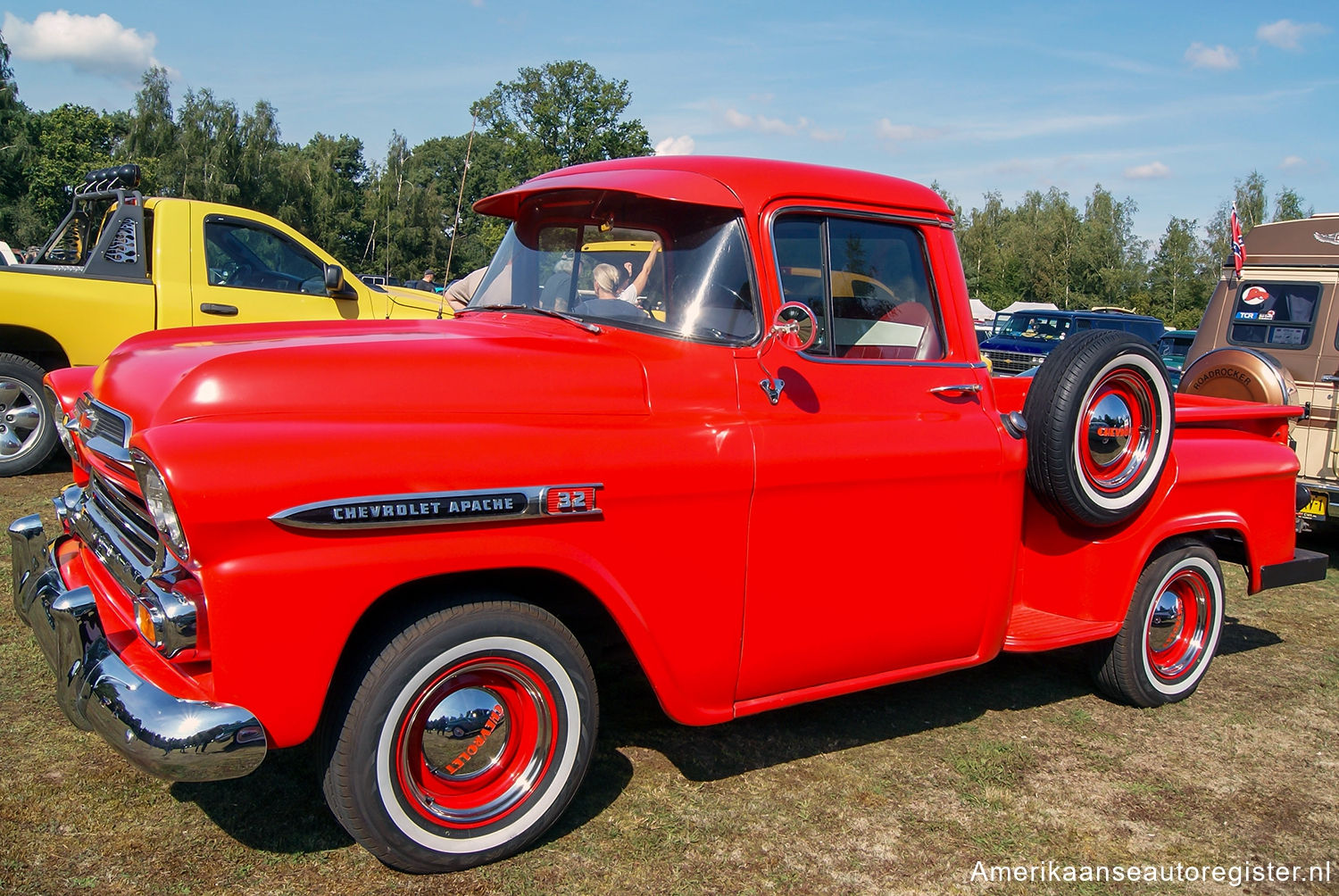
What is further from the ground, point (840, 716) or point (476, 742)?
point (476, 742)

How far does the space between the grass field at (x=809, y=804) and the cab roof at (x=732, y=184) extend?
201 cm

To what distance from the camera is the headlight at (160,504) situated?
7.93 feet

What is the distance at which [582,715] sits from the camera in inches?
118

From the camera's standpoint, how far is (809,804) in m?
3.41

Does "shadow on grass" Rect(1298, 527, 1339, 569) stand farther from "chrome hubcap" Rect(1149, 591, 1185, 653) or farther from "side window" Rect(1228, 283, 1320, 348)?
"chrome hubcap" Rect(1149, 591, 1185, 653)

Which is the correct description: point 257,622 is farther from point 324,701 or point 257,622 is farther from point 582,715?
point 582,715

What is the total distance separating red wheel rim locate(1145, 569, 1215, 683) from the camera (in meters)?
4.54

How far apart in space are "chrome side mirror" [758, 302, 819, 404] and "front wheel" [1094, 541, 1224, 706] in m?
2.17

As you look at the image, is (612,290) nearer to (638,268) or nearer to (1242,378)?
(638,268)

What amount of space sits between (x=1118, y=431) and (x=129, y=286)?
A: 7.02 meters

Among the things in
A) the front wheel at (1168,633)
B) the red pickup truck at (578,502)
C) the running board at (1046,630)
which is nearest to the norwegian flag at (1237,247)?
the front wheel at (1168,633)

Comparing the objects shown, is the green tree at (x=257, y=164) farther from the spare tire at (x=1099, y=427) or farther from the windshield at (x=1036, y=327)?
the spare tire at (x=1099, y=427)

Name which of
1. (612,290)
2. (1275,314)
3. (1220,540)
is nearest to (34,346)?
(612,290)

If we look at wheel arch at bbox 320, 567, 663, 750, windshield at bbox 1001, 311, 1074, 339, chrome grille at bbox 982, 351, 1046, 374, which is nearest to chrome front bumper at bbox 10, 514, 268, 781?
wheel arch at bbox 320, 567, 663, 750
